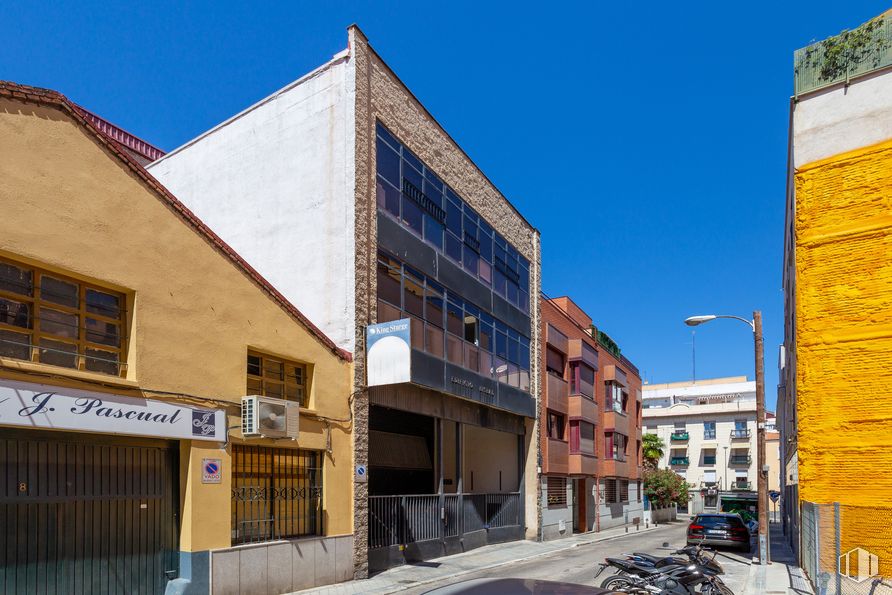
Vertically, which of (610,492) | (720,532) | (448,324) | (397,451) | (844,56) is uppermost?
(844,56)

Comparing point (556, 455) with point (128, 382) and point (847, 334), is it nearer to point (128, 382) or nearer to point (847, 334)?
point (847, 334)

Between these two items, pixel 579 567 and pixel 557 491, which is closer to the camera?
pixel 579 567

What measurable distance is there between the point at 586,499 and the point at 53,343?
29620mm

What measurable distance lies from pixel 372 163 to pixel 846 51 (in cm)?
1144

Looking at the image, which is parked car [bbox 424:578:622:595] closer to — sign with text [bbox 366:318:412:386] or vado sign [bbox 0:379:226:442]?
vado sign [bbox 0:379:226:442]

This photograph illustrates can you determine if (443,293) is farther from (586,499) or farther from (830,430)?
(586,499)

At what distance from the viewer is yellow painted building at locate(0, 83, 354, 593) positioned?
10266 mm

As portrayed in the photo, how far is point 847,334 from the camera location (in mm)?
16031

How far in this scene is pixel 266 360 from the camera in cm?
1492

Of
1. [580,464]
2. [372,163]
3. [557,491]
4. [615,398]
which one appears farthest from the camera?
[615,398]

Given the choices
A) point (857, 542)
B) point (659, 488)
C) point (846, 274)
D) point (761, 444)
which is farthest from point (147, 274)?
point (659, 488)

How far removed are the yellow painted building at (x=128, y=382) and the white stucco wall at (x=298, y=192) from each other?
2478mm

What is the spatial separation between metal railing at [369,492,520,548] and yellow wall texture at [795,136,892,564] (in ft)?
31.3

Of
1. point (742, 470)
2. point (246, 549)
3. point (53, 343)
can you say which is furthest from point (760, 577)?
point (742, 470)
